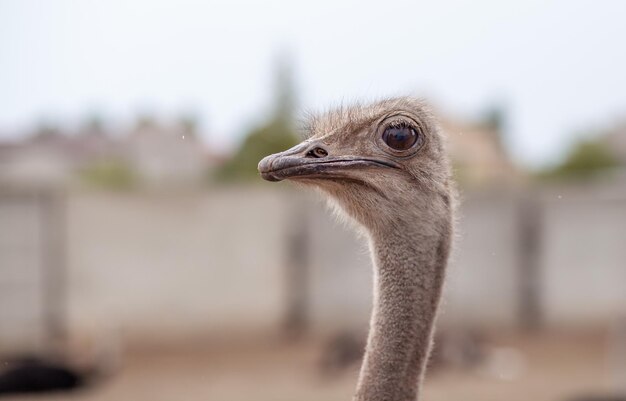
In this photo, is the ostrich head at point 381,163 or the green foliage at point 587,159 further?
the green foliage at point 587,159

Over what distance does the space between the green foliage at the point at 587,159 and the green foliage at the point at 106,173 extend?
450 inches

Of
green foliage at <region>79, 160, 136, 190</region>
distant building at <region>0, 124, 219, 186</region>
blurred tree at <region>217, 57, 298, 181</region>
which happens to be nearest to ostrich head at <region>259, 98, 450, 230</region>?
blurred tree at <region>217, 57, 298, 181</region>

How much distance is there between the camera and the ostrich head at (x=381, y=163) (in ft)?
6.43

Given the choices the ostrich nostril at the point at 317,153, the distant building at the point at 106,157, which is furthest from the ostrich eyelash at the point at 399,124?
the distant building at the point at 106,157

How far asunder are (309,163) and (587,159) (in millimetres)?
27057

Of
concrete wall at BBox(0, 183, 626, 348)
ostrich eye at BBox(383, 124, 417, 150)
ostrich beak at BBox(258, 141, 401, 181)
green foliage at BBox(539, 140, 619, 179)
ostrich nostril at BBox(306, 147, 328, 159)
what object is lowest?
ostrich beak at BBox(258, 141, 401, 181)

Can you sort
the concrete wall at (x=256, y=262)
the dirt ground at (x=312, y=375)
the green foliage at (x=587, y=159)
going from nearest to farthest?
the dirt ground at (x=312, y=375) < the concrete wall at (x=256, y=262) < the green foliage at (x=587, y=159)

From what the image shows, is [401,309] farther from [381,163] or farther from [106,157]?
[106,157]

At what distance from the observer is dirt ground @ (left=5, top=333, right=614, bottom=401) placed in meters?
8.47

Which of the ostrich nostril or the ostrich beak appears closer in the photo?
the ostrich beak

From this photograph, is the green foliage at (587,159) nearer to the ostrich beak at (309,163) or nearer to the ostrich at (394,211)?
the ostrich at (394,211)

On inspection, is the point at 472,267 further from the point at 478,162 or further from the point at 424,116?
the point at 424,116

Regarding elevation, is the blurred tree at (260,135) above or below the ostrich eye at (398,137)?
above

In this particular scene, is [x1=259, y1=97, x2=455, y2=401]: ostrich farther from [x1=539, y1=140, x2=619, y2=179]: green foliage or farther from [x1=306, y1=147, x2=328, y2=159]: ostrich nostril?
[x1=539, y1=140, x2=619, y2=179]: green foliage
